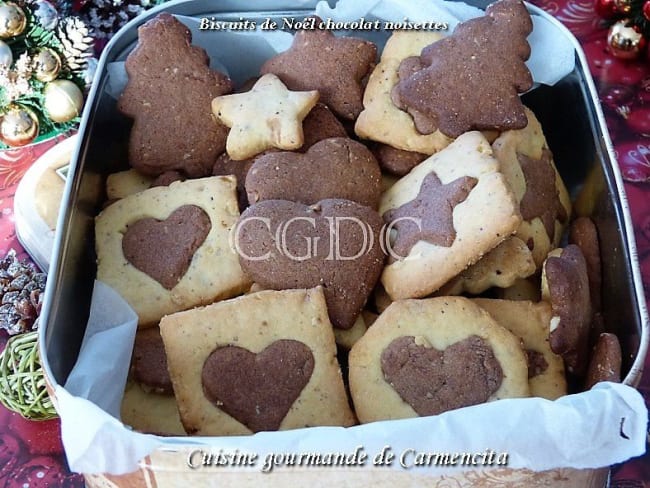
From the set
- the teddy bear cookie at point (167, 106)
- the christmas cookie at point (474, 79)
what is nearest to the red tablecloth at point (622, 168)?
the teddy bear cookie at point (167, 106)

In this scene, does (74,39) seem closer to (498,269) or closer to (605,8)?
(498,269)

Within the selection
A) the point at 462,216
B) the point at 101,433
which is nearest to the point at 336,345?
the point at 462,216

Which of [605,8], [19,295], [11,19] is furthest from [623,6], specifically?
[19,295]

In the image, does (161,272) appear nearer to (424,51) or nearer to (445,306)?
(445,306)

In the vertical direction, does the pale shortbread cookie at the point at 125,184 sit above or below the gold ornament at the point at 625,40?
below

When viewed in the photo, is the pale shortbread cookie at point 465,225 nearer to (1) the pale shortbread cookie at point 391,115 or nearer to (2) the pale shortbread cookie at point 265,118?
(1) the pale shortbread cookie at point 391,115

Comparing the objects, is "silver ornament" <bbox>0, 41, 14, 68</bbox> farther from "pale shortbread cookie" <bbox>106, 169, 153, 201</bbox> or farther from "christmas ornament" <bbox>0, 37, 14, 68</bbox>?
"pale shortbread cookie" <bbox>106, 169, 153, 201</bbox>
